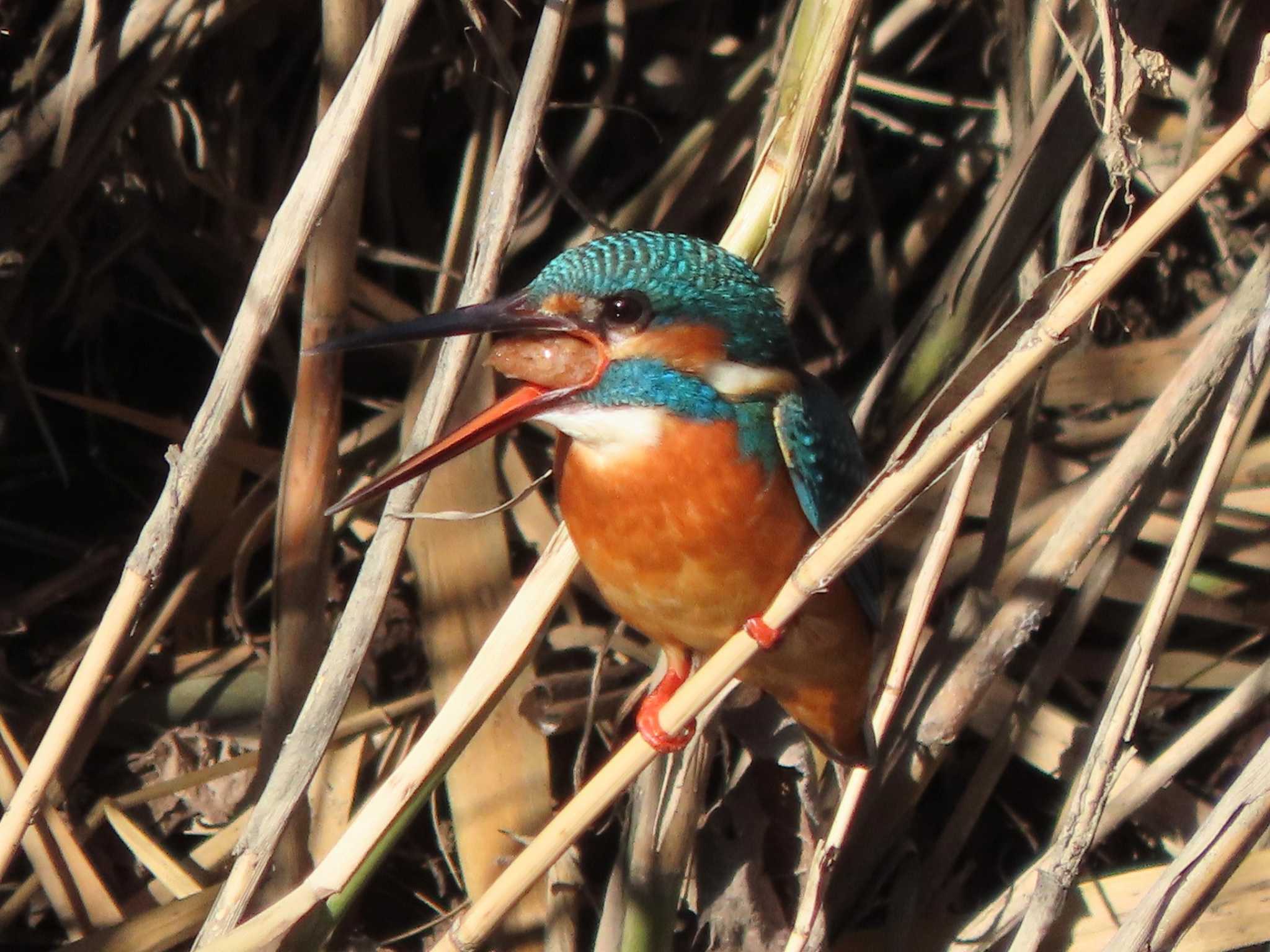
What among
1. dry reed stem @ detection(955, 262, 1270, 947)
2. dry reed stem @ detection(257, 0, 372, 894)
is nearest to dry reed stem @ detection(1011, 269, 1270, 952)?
dry reed stem @ detection(955, 262, 1270, 947)

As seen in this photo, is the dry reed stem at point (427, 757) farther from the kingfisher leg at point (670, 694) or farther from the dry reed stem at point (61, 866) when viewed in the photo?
the dry reed stem at point (61, 866)

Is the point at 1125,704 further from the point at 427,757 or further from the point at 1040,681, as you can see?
the point at 427,757

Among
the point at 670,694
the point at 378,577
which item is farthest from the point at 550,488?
the point at 378,577

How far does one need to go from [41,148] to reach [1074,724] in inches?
72.4

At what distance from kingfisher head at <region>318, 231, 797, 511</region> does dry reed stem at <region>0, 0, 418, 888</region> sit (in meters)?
0.13

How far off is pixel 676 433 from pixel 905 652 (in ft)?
1.45

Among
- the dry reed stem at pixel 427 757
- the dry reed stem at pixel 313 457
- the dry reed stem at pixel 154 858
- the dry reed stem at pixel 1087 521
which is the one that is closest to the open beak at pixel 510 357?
the dry reed stem at pixel 313 457

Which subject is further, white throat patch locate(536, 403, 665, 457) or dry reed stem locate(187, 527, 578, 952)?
white throat patch locate(536, 403, 665, 457)

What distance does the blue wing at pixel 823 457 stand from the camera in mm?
1729

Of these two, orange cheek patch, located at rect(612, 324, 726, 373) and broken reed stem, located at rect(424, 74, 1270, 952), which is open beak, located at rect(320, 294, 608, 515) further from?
broken reed stem, located at rect(424, 74, 1270, 952)

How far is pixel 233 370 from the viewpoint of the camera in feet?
4.73

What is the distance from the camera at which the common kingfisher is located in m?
1.58

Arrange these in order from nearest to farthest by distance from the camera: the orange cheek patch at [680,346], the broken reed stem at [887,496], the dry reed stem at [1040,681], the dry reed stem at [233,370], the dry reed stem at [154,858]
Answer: the broken reed stem at [887,496]
the dry reed stem at [233,370]
the orange cheek patch at [680,346]
the dry reed stem at [154,858]
the dry reed stem at [1040,681]

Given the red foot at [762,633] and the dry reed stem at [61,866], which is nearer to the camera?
the red foot at [762,633]
